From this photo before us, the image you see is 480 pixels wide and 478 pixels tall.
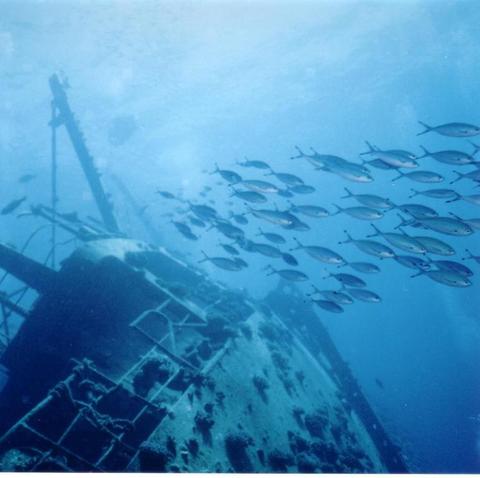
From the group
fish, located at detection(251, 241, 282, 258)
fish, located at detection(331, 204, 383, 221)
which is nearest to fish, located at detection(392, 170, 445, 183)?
fish, located at detection(331, 204, 383, 221)

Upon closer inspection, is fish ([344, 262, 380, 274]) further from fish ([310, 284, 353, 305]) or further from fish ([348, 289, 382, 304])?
fish ([310, 284, 353, 305])

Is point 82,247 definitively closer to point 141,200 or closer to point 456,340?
point 141,200

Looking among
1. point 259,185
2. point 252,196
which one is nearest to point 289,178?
point 259,185

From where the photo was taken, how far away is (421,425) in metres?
29.9

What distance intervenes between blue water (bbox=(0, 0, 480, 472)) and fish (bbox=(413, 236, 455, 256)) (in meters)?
8.80

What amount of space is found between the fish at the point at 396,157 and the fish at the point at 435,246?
1.34m

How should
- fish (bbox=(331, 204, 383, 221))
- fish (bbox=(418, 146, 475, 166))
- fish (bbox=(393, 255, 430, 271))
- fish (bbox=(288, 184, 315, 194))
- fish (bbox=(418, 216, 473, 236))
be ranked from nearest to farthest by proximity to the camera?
fish (bbox=(418, 216, 473, 236))
fish (bbox=(418, 146, 475, 166))
fish (bbox=(393, 255, 430, 271))
fish (bbox=(331, 204, 383, 221))
fish (bbox=(288, 184, 315, 194))

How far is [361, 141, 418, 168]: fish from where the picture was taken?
6.96 metres

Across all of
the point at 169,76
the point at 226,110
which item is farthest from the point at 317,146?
the point at 169,76

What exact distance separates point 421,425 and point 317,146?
4714 cm

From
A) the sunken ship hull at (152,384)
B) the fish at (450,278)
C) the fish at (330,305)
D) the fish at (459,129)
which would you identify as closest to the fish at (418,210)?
the fish at (450,278)

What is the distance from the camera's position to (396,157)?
7.07 meters

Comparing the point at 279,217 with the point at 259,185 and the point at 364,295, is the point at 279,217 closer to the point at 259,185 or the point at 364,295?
the point at 259,185

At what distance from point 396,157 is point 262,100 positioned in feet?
114
